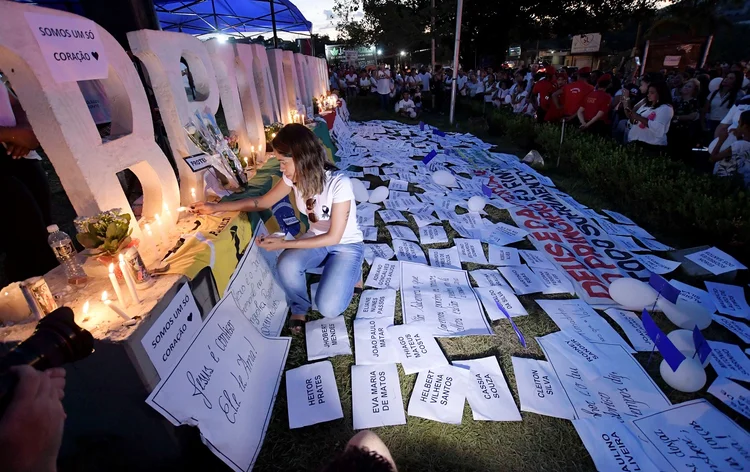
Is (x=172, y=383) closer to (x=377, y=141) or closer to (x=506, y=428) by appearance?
(x=506, y=428)

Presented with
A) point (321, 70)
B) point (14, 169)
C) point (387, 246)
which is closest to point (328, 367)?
point (387, 246)

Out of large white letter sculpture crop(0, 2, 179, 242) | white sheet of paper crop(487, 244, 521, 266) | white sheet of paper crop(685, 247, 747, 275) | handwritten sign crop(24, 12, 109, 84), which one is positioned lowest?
white sheet of paper crop(487, 244, 521, 266)

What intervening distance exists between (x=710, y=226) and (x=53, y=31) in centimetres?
532

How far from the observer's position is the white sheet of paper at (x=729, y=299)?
274 cm

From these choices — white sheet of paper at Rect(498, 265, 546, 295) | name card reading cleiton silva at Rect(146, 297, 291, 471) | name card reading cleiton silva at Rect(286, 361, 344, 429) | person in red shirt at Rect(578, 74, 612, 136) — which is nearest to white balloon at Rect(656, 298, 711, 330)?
white sheet of paper at Rect(498, 265, 546, 295)

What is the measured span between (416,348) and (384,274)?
1.01 metres

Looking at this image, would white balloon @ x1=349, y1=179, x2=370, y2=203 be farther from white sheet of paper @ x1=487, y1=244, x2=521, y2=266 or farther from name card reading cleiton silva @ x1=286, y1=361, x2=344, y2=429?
name card reading cleiton silva @ x1=286, y1=361, x2=344, y2=429

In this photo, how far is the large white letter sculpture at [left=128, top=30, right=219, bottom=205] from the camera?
7.78ft

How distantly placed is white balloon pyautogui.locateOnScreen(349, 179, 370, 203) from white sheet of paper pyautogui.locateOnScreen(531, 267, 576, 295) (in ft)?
7.87

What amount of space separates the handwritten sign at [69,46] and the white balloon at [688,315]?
4.04 m

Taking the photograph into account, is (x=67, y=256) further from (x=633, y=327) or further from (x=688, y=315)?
(x=688, y=315)

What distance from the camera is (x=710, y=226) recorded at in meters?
3.54

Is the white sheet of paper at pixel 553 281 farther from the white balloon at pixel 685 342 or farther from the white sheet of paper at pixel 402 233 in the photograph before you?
the white sheet of paper at pixel 402 233

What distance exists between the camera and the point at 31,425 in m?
A: 0.79
